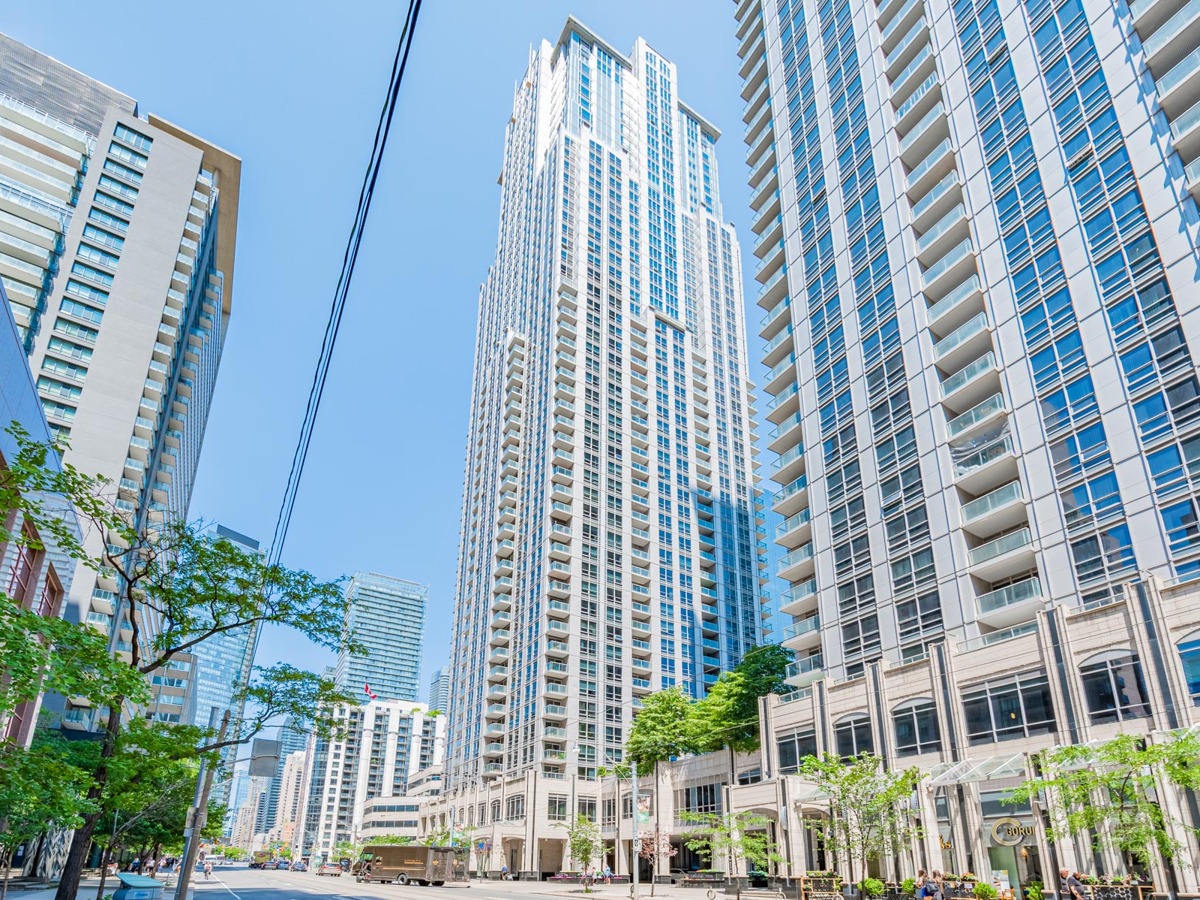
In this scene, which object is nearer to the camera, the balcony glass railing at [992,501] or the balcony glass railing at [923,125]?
the balcony glass railing at [992,501]

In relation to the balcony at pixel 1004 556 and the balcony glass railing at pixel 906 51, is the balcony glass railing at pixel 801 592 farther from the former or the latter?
the balcony glass railing at pixel 906 51

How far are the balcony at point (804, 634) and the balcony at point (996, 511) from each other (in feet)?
41.2

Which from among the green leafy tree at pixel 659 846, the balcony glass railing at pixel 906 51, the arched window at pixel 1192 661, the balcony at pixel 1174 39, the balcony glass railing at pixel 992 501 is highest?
the balcony glass railing at pixel 906 51

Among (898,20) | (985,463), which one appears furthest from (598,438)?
(985,463)

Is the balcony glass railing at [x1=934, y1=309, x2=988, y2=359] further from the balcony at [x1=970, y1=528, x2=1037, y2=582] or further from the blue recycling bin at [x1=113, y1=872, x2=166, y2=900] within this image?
the blue recycling bin at [x1=113, y1=872, x2=166, y2=900]

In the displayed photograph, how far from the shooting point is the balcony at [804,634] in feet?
168

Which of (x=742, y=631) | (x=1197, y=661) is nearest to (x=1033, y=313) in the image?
(x=1197, y=661)

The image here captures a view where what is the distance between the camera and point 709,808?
58.8m

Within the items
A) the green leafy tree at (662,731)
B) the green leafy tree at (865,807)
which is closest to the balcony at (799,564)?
the green leafy tree at (662,731)

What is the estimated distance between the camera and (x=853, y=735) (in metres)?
42.1

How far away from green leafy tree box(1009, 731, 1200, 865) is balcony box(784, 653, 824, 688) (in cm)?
2026

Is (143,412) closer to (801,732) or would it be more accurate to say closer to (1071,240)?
(801,732)

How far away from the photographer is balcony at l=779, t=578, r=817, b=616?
52656mm

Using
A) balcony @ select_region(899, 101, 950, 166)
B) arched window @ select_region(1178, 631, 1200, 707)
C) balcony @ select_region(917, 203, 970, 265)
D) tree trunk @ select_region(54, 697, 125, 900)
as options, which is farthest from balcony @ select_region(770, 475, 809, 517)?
tree trunk @ select_region(54, 697, 125, 900)
